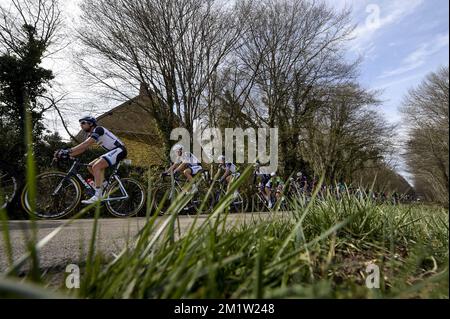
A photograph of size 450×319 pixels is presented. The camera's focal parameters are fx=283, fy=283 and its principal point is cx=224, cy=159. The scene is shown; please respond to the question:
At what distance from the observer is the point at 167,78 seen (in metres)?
12.4

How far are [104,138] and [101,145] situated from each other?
188 mm

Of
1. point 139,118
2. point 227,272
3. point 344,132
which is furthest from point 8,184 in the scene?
point 344,132

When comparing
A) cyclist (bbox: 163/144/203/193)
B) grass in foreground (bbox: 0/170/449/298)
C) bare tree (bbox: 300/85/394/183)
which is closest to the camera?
grass in foreground (bbox: 0/170/449/298)

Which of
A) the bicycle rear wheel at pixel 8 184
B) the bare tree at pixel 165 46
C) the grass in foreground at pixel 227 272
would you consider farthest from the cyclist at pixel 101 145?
the bare tree at pixel 165 46

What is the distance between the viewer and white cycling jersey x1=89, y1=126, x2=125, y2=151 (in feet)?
15.1

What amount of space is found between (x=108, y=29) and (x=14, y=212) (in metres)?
7.85

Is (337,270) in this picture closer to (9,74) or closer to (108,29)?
(108,29)

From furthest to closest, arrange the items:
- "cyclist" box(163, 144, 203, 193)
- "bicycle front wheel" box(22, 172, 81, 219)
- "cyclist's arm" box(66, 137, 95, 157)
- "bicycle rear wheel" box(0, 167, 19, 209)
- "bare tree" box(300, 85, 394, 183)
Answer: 1. "bare tree" box(300, 85, 394, 183)
2. "cyclist" box(163, 144, 203, 193)
3. "bicycle rear wheel" box(0, 167, 19, 209)
4. "bicycle front wheel" box(22, 172, 81, 219)
5. "cyclist's arm" box(66, 137, 95, 157)

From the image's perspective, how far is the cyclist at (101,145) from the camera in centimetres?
457

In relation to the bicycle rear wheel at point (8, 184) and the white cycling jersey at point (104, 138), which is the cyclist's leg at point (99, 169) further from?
the bicycle rear wheel at point (8, 184)

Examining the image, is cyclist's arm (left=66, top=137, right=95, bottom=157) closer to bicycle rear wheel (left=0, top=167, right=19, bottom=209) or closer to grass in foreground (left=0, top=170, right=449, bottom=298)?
bicycle rear wheel (left=0, top=167, right=19, bottom=209)

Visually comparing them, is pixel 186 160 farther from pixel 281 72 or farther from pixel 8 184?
pixel 281 72

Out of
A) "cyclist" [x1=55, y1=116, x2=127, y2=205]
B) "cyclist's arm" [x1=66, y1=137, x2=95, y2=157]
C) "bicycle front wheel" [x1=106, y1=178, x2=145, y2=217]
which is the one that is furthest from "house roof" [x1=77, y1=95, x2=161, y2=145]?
"cyclist's arm" [x1=66, y1=137, x2=95, y2=157]

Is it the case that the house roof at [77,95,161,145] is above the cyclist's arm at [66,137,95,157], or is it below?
above
